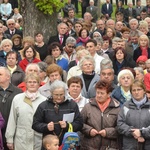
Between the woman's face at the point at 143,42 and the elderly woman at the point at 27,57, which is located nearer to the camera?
the elderly woman at the point at 27,57

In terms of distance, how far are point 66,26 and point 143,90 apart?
731cm

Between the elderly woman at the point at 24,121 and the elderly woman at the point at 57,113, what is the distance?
1.41ft

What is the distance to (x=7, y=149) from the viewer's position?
33.3 feet

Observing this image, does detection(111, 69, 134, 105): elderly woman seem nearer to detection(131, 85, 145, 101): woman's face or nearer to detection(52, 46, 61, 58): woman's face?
detection(131, 85, 145, 101): woman's face

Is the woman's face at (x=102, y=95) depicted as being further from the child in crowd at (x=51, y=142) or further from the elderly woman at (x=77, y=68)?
the elderly woman at (x=77, y=68)

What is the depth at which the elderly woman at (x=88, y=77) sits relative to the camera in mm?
10898

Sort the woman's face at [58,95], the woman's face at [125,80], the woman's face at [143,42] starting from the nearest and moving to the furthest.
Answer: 1. the woman's face at [58,95]
2. the woman's face at [125,80]
3. the woman's face at [143,42]

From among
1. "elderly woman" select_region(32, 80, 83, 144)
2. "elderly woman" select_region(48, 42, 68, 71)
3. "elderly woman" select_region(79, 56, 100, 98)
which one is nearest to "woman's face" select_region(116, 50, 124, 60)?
"elderly woman" select_region(48, 42, 68, 71)

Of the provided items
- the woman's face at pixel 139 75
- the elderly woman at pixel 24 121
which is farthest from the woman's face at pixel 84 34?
the elderly woman at pixel 24 121

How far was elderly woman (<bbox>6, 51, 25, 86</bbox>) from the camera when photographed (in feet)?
38.5

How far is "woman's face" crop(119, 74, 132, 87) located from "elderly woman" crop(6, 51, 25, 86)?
2261 mm

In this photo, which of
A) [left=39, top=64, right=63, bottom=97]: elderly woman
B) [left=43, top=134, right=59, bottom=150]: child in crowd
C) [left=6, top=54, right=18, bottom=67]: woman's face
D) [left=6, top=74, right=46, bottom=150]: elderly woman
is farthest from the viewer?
[left=6, top=54, right=18, bottom=67]: woman's face

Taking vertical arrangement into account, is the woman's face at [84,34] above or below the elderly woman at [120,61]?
above

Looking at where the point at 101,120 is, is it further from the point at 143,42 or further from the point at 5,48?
the point at 143,42
